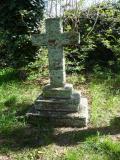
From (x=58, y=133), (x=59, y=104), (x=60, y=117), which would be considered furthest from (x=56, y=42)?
(x=58, y=133)

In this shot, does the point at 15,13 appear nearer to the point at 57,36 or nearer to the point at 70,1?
the point at 70,1

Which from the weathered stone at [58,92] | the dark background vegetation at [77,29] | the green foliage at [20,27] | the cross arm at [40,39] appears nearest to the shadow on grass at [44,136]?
the weathered stone at [58,92]

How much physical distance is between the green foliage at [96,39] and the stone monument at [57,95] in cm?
267

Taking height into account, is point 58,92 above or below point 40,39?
below

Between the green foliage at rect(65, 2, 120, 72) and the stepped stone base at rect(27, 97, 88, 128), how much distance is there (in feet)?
9.42

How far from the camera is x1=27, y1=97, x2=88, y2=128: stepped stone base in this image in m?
6.24

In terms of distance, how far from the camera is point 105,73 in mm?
9117

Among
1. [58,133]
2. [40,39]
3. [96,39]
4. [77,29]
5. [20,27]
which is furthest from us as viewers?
[96,39]

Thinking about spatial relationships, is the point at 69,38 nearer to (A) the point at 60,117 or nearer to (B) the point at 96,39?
(A) the point at 60,117

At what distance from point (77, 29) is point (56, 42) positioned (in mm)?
3250

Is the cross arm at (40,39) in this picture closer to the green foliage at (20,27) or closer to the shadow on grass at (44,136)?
the shadow on grass at (44,136)

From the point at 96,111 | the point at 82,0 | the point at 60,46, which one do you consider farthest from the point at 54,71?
the point at 82,0

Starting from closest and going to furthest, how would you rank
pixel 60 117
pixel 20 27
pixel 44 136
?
pixel 44 136 < pixel 60 117 < pixel 20 27

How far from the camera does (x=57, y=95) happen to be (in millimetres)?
6453
